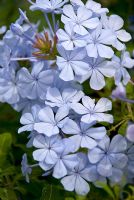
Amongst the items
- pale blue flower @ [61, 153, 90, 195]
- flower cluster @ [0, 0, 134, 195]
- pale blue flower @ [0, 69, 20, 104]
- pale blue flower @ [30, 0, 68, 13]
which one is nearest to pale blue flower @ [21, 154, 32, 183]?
flower cluster @ [0, 0, 134, 195]

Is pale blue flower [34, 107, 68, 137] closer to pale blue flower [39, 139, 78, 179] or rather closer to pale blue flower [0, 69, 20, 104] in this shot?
pale blue flower [39, 139, 78, 179]

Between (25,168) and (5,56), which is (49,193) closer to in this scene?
(25,168)

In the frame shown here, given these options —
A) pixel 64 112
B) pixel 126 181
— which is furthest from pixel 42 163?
pixel 126 181

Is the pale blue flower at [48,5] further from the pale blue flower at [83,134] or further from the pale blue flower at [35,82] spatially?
the pale blue flower at [83,134]

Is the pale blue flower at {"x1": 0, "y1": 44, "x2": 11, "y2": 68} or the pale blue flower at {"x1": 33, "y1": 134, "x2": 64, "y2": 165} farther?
the pale blue flower at {"x1": 0, "y1": 44, "x2": 11, "y2": 68}

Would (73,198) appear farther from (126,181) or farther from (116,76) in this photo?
(116,76)

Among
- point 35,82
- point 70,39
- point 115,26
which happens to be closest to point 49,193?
point 35,82
